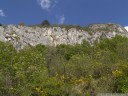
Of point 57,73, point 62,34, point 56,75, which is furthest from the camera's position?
point 62,34

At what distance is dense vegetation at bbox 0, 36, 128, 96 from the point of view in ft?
49.2

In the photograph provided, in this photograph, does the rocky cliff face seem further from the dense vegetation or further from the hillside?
the dense vegetation

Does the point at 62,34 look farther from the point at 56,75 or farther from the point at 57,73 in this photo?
the point at 56,75

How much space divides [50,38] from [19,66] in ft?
285

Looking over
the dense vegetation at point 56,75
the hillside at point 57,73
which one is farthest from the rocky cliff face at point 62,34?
the dense vegetation at point 56,75

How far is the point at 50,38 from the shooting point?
10156cm

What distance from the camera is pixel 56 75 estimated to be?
32.2 metres

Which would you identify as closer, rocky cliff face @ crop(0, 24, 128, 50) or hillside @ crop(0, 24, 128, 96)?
hillside @ crop(0, 24, 128, 96)

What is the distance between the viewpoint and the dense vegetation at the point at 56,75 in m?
15.0

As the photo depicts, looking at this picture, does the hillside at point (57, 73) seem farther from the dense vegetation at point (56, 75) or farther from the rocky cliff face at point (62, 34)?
the rocky cliff face at point (62, 34)

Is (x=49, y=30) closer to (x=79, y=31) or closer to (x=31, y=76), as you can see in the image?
(x=79, y=31)

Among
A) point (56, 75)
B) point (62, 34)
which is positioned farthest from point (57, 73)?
point (62, 34)

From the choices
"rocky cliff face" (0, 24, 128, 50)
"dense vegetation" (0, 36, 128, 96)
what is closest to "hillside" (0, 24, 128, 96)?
"dense vegetation" (0, 36, 128, 96)

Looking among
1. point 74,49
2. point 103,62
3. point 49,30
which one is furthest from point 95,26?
point 103,62
